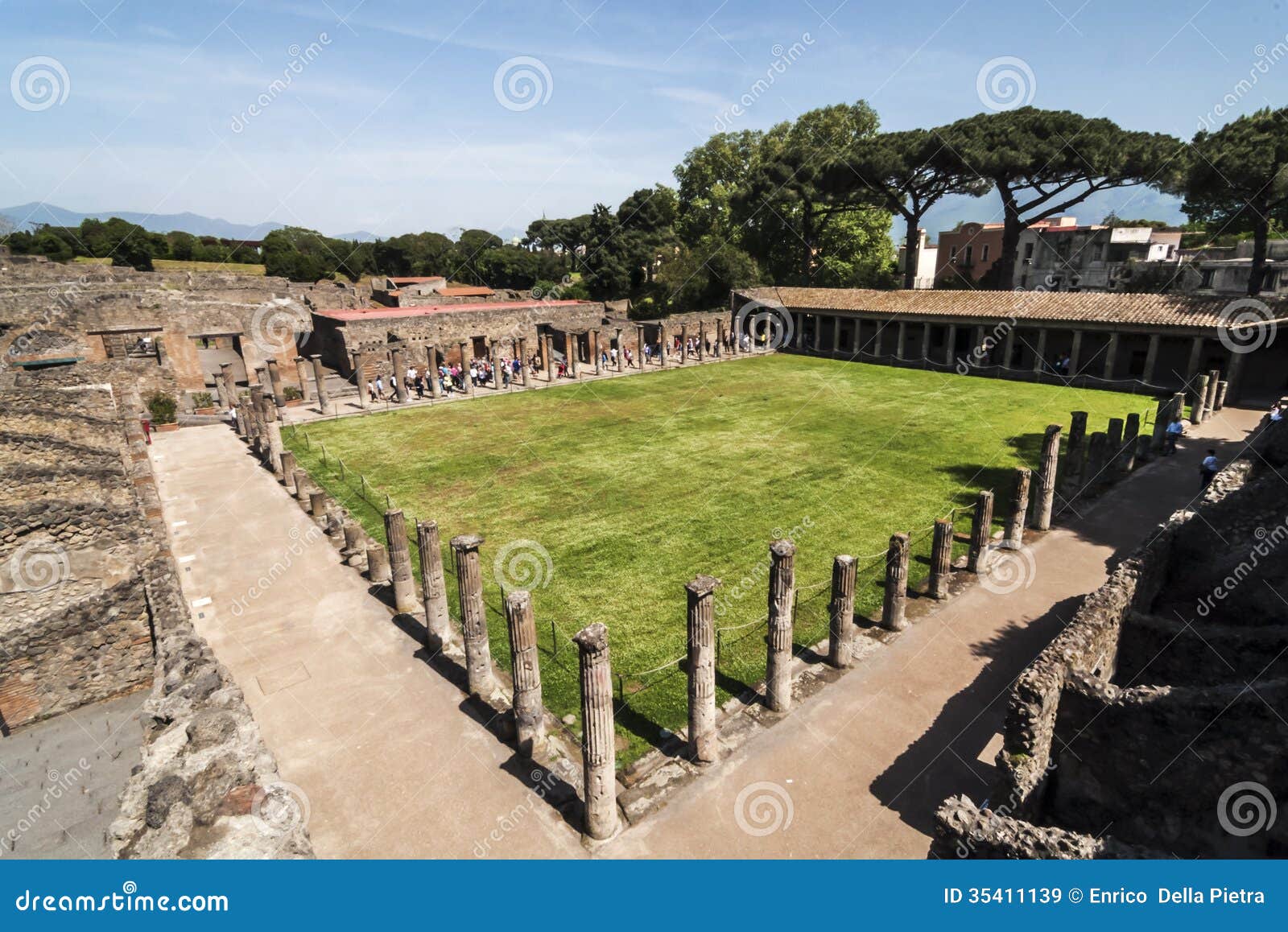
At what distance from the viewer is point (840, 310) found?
31953mm

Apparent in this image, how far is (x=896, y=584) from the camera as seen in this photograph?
8.67 m

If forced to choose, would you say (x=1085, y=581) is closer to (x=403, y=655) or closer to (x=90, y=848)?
(x=403, y=655)

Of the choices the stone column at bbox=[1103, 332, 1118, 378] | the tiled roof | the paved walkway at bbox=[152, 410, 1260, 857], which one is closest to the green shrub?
the paved walkway at bbox=[152, 410, 1260, 857]

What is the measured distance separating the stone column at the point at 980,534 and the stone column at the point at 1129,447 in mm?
6458

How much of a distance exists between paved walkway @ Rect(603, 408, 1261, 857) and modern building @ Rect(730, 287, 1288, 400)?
55.9ft

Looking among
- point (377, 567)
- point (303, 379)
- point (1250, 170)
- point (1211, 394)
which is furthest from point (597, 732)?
point (1250, 170)

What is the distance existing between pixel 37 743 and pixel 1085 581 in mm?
14136

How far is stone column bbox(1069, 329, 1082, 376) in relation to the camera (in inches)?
969

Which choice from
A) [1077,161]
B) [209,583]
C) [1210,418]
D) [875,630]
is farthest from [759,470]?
[1077,161]

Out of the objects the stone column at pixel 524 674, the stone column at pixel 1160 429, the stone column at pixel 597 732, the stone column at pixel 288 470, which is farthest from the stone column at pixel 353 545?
the stone column at pixel 1160 429

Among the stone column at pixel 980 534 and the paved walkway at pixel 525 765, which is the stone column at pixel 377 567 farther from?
the stone column at pixel 980 534

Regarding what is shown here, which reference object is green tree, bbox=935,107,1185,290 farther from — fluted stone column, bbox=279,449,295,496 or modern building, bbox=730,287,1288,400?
fluted stone column, bbox=279,449,295,496

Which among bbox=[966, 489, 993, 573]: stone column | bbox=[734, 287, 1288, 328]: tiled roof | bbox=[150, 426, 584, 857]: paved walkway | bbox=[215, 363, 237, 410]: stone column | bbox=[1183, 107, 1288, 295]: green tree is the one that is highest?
bbox=[1183, 107, 1288, 295]: green tree

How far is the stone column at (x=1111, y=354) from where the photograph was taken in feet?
78.2
